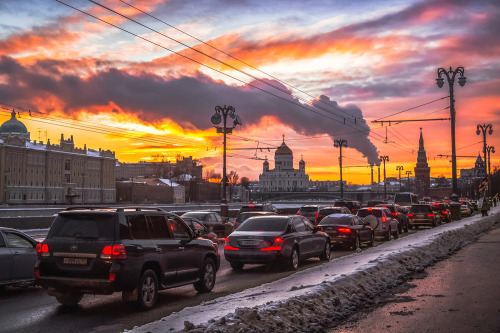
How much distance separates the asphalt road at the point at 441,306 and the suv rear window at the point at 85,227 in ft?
13.3

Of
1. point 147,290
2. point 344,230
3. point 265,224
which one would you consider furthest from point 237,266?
point 344,230

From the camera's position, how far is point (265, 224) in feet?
53.7

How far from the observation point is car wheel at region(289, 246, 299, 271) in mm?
15992

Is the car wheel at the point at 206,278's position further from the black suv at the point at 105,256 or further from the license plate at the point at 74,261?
the license plate at the point at 74,261

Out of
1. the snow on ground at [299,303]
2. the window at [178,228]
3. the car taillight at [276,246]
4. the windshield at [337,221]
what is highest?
the window at [178,228]

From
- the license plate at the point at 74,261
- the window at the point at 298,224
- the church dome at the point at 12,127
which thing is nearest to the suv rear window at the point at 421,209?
the window at the point at 298,224

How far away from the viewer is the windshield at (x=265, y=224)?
16188mm

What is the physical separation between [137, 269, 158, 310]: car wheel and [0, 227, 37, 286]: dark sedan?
3.38 m

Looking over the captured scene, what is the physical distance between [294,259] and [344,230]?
6.69 meters

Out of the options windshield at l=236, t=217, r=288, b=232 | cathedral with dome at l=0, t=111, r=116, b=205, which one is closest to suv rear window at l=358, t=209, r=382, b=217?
windshield at l=236, t=217, r=288, b=232

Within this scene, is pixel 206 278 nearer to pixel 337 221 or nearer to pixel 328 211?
pixel 337 221

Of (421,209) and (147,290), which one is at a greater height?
(421,209)

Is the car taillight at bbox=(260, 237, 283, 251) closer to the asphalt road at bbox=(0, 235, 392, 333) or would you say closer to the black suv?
the asphalt road at bbox=(0, 235, 392, 333)

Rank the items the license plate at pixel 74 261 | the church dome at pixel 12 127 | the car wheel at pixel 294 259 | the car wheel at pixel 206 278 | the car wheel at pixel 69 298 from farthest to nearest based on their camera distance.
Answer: the church dome at pixel 12 127 < the car wheel at pixel 294 259 < the car wheel at pixel 206 278 < the car wheel at pixel 69 298 < the license plate at pixel 74 261
